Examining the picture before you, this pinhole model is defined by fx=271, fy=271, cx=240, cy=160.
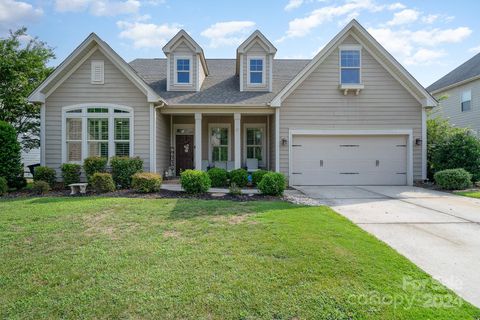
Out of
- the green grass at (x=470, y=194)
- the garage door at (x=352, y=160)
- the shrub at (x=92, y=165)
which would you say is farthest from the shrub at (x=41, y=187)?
the green grass at (x=470, y=194)

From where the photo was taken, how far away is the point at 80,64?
1070 centimetres

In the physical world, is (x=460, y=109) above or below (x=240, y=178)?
above

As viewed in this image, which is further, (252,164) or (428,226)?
(252,164)

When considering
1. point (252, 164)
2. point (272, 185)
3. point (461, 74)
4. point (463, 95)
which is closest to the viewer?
point (272, 185)

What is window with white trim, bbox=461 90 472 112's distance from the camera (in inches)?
687

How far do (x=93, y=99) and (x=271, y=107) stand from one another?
7.21m

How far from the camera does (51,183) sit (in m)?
10.1

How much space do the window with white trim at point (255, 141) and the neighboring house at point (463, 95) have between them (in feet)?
36.4

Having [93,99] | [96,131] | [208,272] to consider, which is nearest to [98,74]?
[93,99]

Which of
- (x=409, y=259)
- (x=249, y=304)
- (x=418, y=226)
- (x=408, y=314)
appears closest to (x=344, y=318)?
(x=408, y=314)

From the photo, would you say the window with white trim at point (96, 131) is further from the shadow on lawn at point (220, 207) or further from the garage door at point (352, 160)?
the garage door at point (352, 160)

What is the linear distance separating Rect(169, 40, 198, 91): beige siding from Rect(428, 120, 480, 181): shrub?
1109 centimetres

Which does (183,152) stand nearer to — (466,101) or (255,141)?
(255,141)

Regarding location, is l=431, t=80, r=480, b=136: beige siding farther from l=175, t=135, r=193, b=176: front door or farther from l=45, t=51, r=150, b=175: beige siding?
l=45, t=51, r=150, b=175: beige siding
